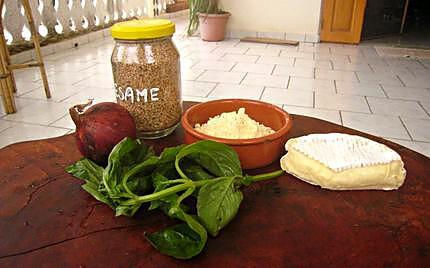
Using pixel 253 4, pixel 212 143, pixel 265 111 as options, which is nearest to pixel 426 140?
pixel 265 111

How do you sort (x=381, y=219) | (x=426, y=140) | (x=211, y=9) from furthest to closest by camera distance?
1. (x=211, y=9)
2. (x=426, y=140)
3. (x=381, y=219)

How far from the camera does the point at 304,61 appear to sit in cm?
320

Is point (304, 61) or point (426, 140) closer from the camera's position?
point (426, 140)

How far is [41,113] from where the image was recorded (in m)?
2.02

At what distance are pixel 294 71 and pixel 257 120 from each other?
2.28 m

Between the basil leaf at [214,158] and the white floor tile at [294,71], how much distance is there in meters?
2.40

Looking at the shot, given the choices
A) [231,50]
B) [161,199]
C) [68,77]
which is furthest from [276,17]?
[161,199]

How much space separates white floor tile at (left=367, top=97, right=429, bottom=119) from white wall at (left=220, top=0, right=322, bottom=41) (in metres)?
1.88

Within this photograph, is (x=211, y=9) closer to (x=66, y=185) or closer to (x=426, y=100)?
(x=426, y=100)

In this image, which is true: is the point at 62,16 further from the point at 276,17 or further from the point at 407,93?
the point at 407,93

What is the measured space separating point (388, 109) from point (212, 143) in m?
1.97

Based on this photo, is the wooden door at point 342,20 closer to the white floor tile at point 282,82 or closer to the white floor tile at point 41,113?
the white floor tile at point 282,82

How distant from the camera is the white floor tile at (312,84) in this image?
2488 mm

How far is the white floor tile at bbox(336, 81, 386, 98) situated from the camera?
2.42 m
